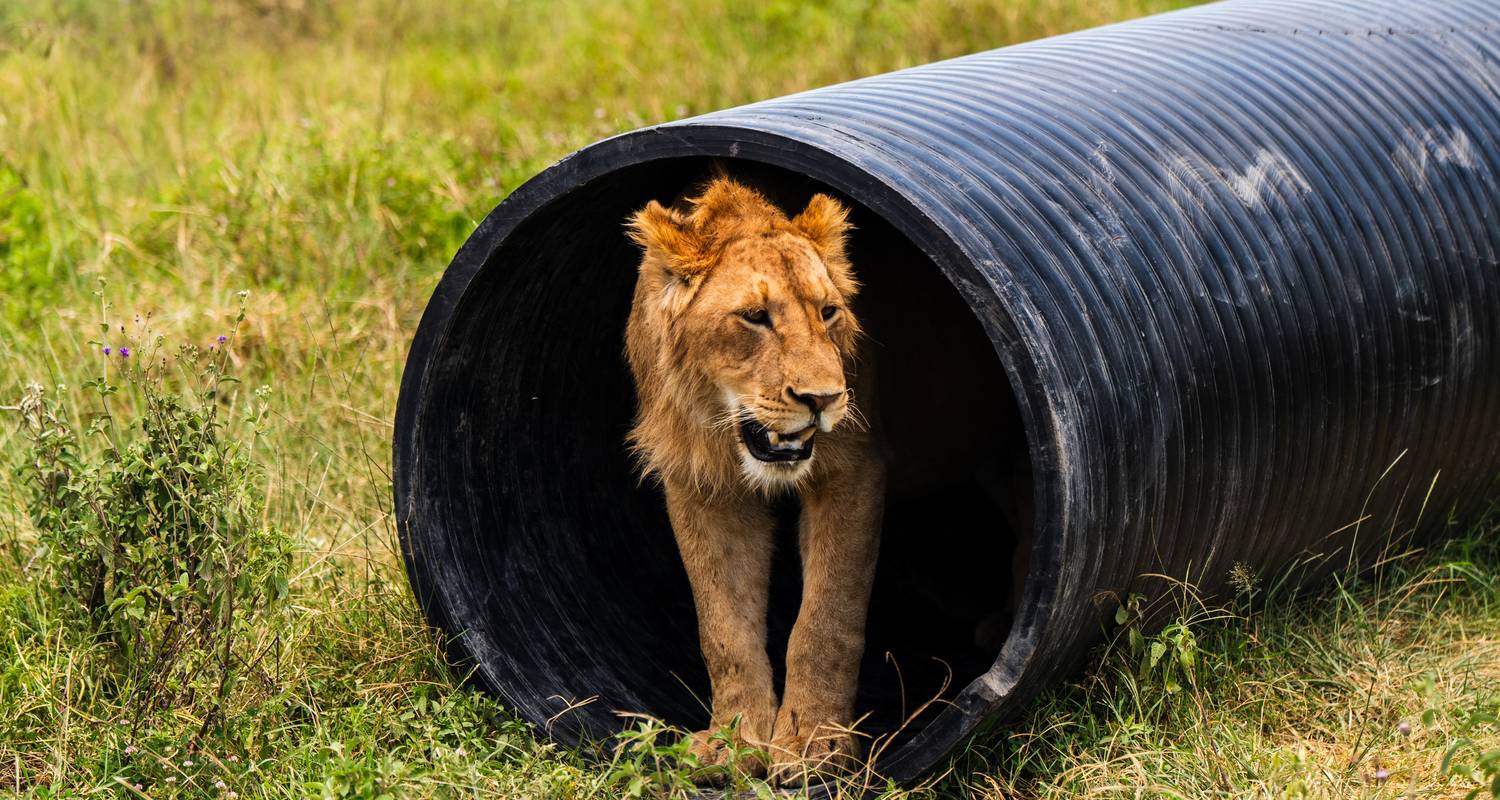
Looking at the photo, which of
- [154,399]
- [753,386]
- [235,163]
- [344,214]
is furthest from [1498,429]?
[235,163]

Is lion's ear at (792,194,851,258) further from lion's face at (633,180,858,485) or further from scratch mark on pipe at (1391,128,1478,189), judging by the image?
scratch mark on pipe at (1391,128,1478,189)

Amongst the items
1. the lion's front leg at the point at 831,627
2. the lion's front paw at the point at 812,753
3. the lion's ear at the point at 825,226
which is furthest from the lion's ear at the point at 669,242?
the lion's front paw at the point at 812,753

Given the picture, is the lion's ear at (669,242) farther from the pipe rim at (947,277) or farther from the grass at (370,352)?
the grass at (370,352)

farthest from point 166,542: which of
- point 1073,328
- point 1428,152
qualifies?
point 1428,152

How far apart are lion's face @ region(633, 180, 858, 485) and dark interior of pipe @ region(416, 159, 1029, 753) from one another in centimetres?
39

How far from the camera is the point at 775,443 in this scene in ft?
13.5

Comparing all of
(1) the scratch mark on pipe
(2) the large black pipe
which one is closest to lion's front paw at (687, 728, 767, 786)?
(2) the large black pipe

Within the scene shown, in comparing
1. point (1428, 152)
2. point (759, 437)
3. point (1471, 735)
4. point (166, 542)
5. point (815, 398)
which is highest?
point (1428, 152)

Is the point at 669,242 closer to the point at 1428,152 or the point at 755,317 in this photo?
the point at 755,317

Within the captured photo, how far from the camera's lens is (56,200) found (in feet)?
25.5

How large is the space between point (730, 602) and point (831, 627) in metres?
0.37

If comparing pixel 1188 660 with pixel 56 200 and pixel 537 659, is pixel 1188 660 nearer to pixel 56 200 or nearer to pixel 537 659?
pixel 537 659

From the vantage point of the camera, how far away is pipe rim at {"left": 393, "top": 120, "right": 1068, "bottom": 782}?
12.0ft

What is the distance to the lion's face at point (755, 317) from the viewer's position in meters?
3.98
